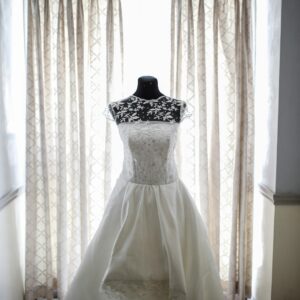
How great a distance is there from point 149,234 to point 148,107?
0.61 meters

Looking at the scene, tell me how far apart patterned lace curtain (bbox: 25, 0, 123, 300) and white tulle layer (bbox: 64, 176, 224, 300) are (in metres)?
0.46

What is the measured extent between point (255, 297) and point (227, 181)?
77 cm

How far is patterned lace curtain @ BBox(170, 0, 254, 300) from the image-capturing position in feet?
6.26

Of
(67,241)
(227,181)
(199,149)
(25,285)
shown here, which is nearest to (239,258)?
(227,181)

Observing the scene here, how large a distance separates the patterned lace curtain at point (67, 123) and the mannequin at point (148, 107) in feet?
1.30

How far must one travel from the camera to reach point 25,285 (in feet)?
6.73

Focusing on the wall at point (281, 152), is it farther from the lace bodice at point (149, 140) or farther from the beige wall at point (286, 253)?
the lace bodice at point (149, 140)

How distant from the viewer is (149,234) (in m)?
1.46

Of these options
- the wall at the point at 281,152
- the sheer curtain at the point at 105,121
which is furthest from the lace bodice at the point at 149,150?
the wall at the point at 281,152

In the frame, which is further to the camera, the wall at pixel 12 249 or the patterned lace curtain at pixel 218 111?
the patterned lace curtain at pixel 218 111

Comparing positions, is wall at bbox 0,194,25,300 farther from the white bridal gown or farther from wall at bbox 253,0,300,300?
wall at bbox 253,0,300,300

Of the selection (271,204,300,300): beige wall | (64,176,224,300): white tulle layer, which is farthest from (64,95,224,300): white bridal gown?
(271,204,300,300): beige wall

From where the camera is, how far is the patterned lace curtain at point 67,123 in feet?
6.28

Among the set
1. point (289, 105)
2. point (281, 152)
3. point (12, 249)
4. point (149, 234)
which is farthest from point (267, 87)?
point (12, 249)
